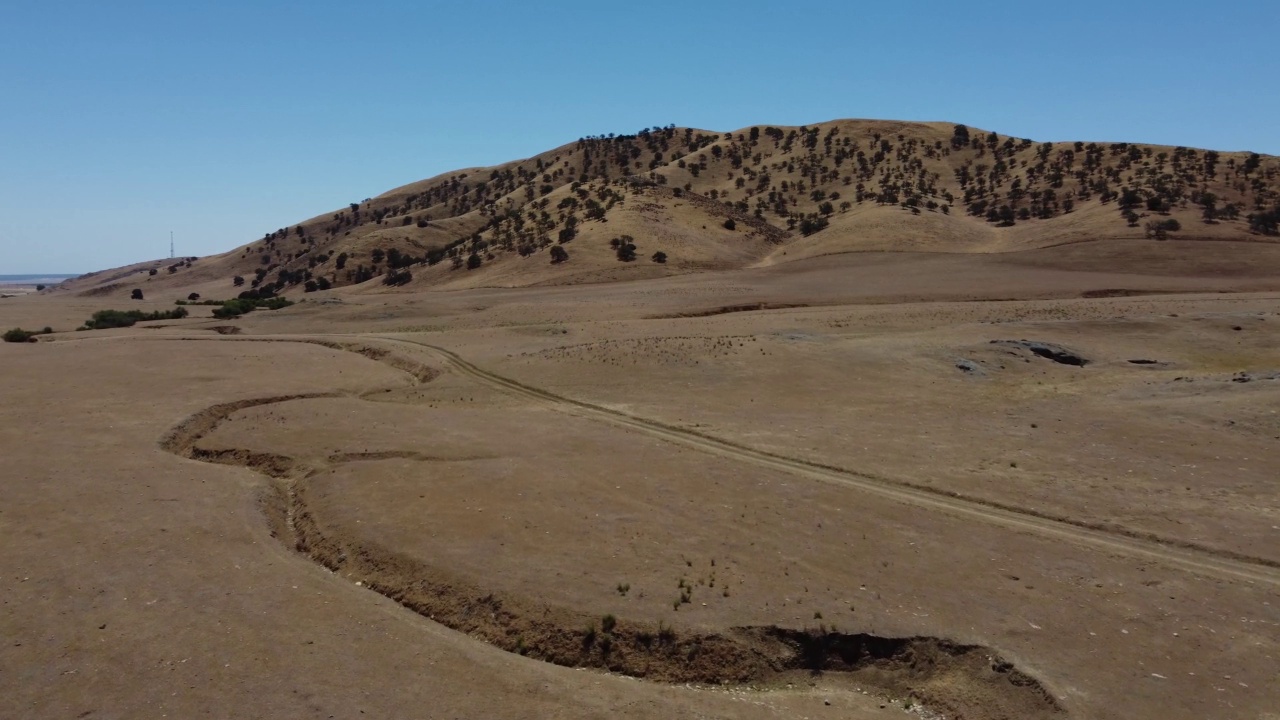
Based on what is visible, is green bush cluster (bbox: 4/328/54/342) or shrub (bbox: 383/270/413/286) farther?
shrub (bbox: 383/270/413/286)

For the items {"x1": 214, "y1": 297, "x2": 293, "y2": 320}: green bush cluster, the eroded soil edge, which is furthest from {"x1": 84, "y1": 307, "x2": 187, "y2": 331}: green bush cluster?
the eroded soil edge

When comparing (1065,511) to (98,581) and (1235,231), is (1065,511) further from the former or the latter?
(1235,231)

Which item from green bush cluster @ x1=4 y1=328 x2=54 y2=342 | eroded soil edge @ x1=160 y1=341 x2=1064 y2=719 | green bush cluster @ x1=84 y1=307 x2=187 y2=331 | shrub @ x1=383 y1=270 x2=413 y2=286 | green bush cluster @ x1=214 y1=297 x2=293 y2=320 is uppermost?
shrub @ x1=383 y1=270 x2=413 y2=286

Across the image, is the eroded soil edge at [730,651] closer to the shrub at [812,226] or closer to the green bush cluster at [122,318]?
the green bush cluster at [122,318]

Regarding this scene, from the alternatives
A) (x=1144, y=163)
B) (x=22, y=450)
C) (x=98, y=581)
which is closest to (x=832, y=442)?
(x=98, y=581)

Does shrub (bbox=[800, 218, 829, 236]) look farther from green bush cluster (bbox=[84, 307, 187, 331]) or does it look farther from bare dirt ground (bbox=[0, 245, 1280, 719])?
green bush cluster (bbox=[84, 307, 187, 331])

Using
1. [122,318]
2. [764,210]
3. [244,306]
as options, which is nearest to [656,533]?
[122,318]
